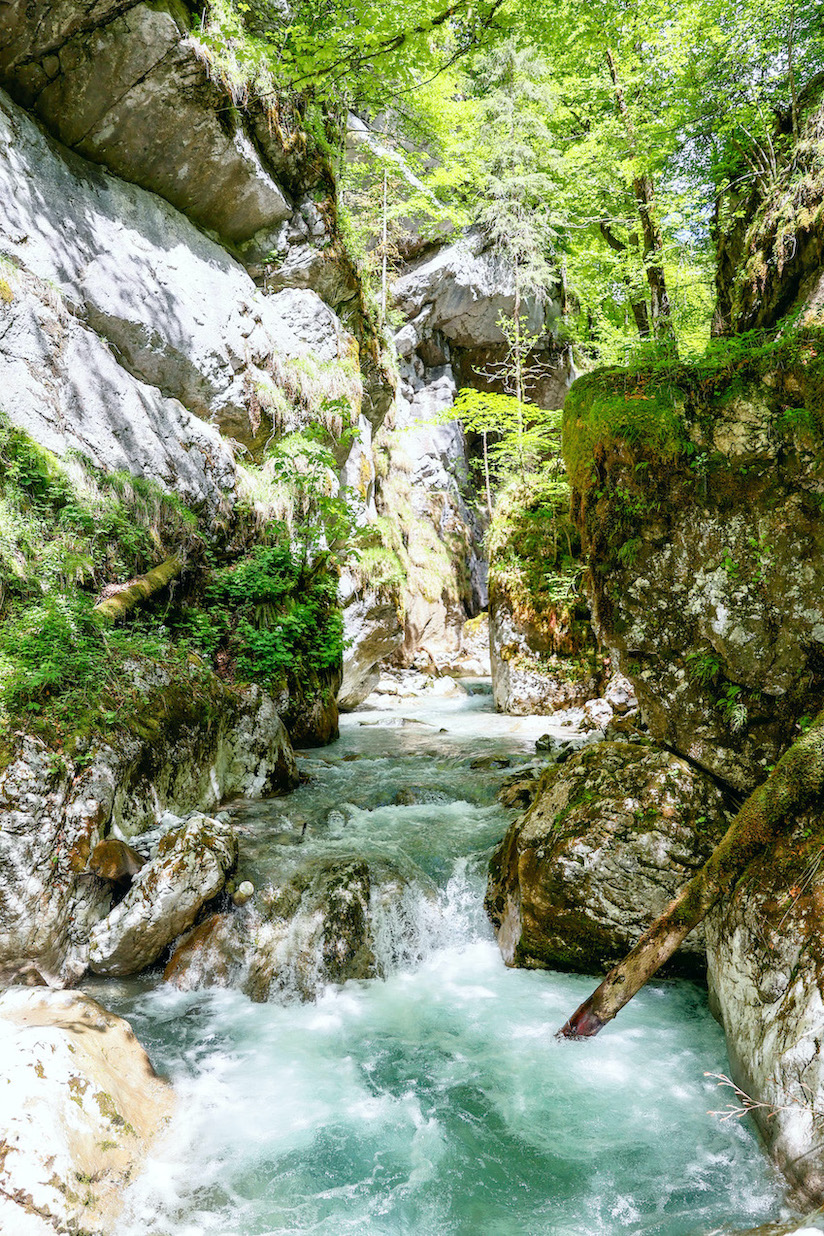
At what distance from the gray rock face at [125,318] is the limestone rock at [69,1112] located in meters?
6.54

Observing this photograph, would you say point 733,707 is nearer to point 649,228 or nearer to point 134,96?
point 649,228

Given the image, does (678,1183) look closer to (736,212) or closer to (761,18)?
(736,212)

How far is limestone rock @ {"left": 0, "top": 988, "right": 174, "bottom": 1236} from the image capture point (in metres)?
2.49

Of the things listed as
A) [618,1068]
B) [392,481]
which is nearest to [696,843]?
[618,1068]

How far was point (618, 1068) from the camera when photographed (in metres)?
3.59

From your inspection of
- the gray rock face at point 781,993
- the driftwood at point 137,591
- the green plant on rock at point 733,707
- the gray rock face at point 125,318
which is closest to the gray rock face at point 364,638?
the gray rock face at point 125,318

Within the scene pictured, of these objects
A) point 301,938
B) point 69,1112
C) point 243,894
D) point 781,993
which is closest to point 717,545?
point 781,993

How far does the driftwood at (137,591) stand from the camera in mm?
6427

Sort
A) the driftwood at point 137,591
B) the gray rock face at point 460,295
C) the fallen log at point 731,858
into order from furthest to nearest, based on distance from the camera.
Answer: the gray rock face at point 460,295 → the driftwood at point 137,591 → the fallen log at point 731,858

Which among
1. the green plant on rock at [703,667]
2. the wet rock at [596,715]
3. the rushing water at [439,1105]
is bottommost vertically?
the rushing water at [439,1105]

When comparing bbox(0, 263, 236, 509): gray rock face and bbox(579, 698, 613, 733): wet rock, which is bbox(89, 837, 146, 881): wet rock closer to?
bbox(0, 263, 236, 509): gray rock face

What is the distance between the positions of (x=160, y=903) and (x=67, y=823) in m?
0.92

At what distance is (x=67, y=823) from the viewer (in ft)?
14.7

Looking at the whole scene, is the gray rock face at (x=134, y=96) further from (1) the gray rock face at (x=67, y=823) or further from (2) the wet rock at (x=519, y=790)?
(2) the wet rock at (x=519, y=790)
